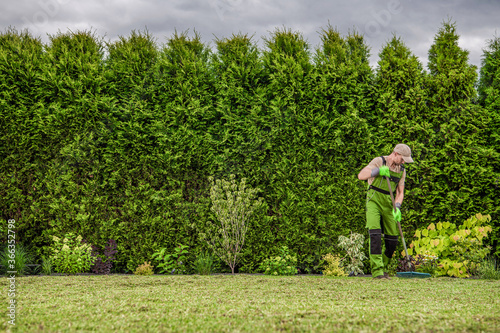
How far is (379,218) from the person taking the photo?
281 inches

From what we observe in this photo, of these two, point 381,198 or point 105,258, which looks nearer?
point 381,198

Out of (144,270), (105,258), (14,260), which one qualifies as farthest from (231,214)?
(14,260)

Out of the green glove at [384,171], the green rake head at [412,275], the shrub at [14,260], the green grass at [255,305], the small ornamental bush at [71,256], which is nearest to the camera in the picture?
the green grass at [255,305]

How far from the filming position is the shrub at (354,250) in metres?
7.81

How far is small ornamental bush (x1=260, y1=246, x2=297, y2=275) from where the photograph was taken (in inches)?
306

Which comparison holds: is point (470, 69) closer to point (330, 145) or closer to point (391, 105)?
point (391, 105)

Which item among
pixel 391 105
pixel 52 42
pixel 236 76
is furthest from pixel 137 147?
pixel 391 105

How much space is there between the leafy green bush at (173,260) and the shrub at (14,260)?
2306 mm

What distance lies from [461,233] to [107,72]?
7.41 meters

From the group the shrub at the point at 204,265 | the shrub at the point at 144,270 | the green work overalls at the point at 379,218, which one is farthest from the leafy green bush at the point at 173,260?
the green work overalls at the point at 379,218

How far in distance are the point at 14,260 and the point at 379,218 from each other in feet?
21.1

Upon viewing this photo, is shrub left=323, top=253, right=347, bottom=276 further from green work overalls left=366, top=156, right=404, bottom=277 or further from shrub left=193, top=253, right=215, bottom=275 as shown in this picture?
shrub left=193, top=253, right=215, bottom=275

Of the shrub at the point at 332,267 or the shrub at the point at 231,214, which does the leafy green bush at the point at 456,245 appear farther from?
the shrub at the point at 231,214

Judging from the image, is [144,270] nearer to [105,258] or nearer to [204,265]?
[105,258]
